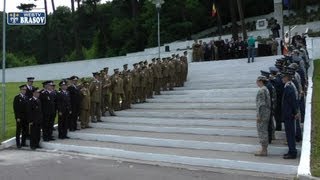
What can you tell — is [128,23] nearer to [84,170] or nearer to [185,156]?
[185,156]

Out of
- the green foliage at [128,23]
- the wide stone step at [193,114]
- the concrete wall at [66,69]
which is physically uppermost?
the green foliage at [128,23]

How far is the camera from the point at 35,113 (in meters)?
14.6

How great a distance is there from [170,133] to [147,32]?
38.2m

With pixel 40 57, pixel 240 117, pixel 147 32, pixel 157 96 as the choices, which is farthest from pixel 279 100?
pixel 40 57

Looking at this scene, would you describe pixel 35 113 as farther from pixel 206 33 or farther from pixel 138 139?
pixel 206 33

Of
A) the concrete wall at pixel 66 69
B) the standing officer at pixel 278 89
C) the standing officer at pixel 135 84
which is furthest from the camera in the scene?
the concrete wall at pixel 66 69

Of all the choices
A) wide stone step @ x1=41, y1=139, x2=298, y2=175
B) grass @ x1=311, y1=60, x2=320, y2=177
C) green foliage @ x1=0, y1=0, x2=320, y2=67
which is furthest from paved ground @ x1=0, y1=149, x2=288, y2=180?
green foliage @ x1=0, y1=0, x2=320, y2=67

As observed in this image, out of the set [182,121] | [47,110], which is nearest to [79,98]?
[47,110]

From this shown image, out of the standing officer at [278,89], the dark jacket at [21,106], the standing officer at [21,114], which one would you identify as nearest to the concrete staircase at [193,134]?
the standing officer at [278,89]

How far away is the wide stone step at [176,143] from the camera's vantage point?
40.0 ft

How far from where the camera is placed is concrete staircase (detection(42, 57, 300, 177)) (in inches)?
459

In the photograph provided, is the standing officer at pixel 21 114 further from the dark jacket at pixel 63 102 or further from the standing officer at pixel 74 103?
the standing officer at pixel 74 103

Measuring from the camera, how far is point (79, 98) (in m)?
16.3

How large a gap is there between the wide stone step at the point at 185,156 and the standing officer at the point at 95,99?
2.11 meters
